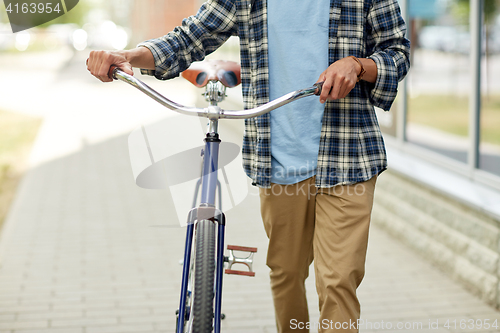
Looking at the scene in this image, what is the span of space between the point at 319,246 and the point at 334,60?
0.73 meters

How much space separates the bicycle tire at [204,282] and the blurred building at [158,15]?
1965 cm

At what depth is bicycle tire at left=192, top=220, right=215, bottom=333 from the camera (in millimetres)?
1891

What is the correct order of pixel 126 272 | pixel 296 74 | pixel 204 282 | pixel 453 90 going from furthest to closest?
1. pixel 453 90
2. pixel 126 272
3. pixel 296 74
4. pixel 204 282

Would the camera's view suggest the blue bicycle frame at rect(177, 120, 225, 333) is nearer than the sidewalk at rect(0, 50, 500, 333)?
Yes

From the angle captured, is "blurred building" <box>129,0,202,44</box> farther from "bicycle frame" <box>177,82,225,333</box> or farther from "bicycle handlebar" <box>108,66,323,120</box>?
"bicycle handlebar" <box>108,66,323,120</box>

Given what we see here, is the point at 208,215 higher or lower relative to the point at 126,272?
higher

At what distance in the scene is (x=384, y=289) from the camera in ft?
13.3

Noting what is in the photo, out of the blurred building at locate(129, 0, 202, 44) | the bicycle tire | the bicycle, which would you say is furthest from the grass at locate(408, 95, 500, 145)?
the blurred building at locate(129, 0, 202, 44)

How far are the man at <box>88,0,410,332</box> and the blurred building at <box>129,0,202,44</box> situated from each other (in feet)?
62.6

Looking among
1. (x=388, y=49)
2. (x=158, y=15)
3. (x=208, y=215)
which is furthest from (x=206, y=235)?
(x=158, y=15)

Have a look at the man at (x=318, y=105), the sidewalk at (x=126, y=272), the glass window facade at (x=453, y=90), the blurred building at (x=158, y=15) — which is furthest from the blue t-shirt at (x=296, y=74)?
the blurred building at (x=158, y=15)

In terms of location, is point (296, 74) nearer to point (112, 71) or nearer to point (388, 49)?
point (388, 49)

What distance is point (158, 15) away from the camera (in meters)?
28.4

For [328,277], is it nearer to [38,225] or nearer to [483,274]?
[483,274]
